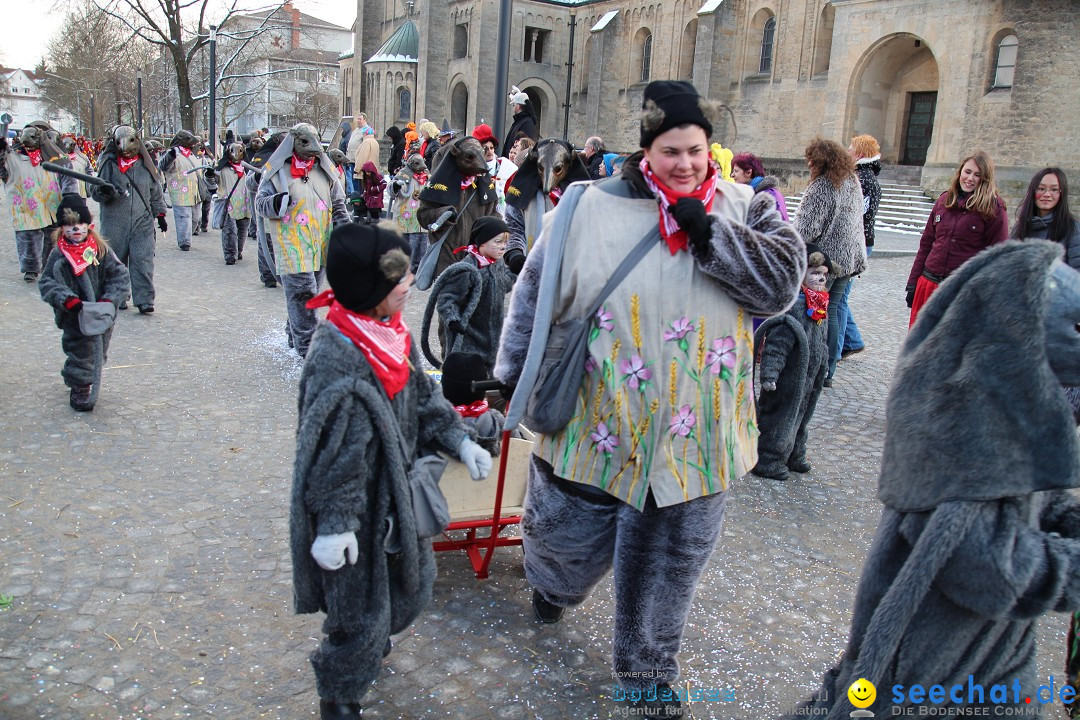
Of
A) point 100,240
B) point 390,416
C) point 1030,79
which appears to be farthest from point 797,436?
point 1030,79

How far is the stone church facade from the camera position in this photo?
79.4ft

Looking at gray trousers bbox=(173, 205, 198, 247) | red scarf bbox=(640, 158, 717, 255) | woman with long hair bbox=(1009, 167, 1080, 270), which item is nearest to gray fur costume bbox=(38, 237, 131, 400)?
red scarf bbox=(640, 158, 717, 255)

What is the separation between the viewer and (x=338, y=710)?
289 cm

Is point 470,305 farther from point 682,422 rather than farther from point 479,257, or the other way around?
point 682,422

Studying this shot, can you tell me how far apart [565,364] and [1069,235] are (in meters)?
5.24

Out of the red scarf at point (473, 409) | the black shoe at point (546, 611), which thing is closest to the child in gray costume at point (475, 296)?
the red scarf at point (473, 409)

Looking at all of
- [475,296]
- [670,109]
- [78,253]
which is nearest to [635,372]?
[670,109]

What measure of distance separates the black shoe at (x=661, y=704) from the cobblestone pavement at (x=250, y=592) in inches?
6.5

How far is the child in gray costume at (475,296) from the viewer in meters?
5.26

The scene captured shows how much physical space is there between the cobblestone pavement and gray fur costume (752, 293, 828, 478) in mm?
217

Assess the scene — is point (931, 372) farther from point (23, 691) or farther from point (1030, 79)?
point (1030, 79)

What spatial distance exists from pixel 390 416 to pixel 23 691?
1.76m

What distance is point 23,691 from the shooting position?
3.13 m

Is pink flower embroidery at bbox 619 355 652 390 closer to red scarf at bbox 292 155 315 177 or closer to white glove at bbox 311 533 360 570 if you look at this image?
white glove at bbox 311 533 360 570
